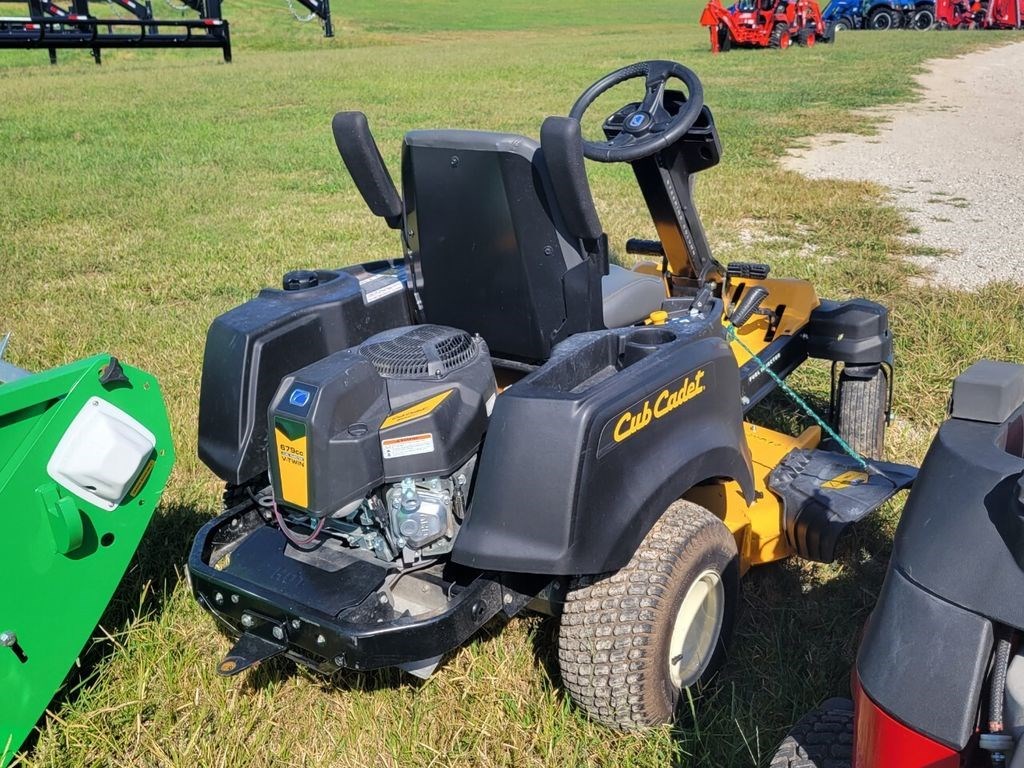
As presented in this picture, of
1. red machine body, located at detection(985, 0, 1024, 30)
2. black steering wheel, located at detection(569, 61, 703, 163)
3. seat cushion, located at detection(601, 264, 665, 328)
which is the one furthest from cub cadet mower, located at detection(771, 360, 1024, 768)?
red machine body, located at detection(985, 0, 1024, 30)

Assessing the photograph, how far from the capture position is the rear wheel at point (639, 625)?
2330 mm

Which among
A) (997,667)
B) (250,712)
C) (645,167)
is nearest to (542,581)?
(250,712)

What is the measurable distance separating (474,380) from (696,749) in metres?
1.04

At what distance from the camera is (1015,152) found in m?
11.2

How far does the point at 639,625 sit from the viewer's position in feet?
7.62

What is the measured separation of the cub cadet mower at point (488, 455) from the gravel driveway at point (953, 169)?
3980mm

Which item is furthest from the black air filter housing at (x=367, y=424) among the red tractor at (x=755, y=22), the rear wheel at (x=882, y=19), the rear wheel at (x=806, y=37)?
the rear wheel at (x=882, y=19)

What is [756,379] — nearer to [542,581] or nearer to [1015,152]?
[542,581]

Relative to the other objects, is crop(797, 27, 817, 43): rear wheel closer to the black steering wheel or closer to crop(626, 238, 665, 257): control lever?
crop(626, 238, 665, 257): control lever

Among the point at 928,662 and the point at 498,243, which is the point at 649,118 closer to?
the point at 498,243

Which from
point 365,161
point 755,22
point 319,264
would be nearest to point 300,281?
point 365,161

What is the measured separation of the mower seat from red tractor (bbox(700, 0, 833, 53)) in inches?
933

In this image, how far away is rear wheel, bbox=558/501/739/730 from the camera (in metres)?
2.33

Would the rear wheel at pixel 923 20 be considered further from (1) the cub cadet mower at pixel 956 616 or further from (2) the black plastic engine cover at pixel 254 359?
(1) the cub cadet mower at pixel 956 616
